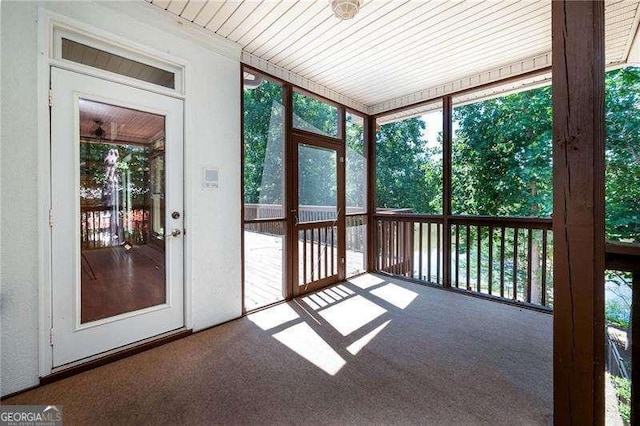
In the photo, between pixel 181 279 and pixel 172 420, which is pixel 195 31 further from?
pixel 172 420

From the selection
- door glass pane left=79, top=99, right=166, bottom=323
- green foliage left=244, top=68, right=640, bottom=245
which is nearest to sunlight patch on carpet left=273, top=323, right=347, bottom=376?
door glass pane left=79, top=99, right=166, bottom=323

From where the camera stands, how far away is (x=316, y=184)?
12.5 feet

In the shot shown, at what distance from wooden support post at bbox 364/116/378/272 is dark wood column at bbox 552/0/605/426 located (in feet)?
11.4

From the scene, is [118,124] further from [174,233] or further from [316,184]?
[316,184]

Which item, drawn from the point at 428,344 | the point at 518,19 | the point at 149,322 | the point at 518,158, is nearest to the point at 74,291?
the point at 149,322

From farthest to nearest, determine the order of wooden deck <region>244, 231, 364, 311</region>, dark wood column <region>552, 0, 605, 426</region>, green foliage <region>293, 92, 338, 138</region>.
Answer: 1. green foliage <region>293, 92, 338, 138</region>
2. wooden deck <region>244, 231, 364, 311</region>
3. dark wood column <region>552, 0, 605, 426</region>

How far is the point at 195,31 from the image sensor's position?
249 centimetres

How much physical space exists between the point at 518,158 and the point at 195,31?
5.27 meters

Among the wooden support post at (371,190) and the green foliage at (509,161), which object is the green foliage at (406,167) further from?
the green foliage at (509,161)

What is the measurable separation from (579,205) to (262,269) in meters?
3.25

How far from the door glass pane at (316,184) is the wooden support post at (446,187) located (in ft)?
4.77

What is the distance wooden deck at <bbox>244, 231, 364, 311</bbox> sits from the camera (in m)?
3.21

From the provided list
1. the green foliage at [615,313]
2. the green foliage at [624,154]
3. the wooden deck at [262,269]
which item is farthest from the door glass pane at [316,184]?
the green foliage at [624,154]

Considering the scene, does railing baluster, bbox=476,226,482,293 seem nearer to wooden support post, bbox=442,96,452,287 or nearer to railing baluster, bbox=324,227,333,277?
wooden support post, bbox=442,96,452,287
